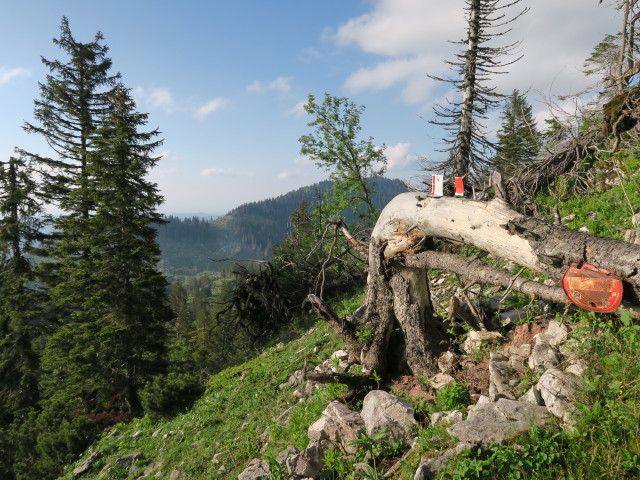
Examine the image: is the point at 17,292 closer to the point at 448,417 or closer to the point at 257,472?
the point at 257,472

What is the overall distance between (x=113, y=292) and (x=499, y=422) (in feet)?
51.2

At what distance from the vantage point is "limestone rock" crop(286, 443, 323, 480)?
11.4ft

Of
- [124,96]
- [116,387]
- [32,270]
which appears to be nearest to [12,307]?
[32,270]

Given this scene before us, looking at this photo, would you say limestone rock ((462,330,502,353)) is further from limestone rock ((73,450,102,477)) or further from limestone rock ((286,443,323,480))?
limestone rock ((73,450,102,477))

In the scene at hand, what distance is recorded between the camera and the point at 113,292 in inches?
573

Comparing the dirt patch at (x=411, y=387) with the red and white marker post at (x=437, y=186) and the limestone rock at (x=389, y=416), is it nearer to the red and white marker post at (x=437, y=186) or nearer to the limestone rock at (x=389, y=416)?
the limestone rock at (x=389, y=416)

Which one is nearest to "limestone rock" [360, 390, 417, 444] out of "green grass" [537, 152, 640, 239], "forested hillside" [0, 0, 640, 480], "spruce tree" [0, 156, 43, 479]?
"forested hillside" [0, 0, 640, 480]

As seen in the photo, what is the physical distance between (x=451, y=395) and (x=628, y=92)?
22.1 feet

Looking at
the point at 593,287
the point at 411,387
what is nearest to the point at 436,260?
the point at 593,287

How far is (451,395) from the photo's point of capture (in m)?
3.76

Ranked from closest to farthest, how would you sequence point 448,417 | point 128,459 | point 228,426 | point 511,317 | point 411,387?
point 448,417
point 411,387
point 511,317
point 228,426
point 128,459

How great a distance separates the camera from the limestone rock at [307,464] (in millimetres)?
3480

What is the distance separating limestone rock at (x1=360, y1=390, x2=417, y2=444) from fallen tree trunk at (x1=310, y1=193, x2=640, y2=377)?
1004 mm

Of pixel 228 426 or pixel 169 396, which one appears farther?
pixel 169 396
